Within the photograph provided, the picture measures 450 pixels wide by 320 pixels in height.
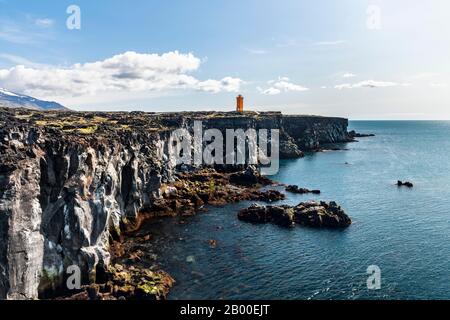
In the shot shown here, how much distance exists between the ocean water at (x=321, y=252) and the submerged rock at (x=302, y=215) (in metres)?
2.70

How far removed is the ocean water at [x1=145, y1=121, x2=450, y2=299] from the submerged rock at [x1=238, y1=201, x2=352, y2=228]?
2.70 metres

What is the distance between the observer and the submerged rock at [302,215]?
264 ft

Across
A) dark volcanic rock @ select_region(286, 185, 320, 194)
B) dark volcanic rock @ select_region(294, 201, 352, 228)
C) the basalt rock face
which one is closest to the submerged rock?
dark volcanic rock @ select_region(294, 201, 352, 228)

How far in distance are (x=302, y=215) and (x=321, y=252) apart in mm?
18384

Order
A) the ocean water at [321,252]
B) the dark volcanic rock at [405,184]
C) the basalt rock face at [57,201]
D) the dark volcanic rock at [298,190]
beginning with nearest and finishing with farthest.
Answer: the basalt rock face at [57,201] → the ocean water at [321,252] → the dark volcanic rock at [298,190] → the dark volcanic rock at [405,184]

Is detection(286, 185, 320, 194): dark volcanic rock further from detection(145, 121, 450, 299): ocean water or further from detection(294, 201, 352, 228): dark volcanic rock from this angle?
detection(294, 201, 352, 228): dark volcanic rock

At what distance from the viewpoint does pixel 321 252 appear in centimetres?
6581

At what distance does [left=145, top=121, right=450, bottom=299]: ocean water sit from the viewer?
5234 centimetres

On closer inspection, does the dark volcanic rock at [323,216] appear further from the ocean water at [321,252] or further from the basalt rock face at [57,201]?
the basalt rock face at [57,201]

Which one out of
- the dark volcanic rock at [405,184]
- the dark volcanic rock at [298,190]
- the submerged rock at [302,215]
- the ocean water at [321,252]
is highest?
the dark volcanic rock at [405,184]

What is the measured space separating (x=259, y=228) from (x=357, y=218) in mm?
22917

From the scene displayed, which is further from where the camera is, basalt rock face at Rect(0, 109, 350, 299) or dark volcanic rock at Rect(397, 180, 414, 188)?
dark volcanic rock at Rect(397, 180, 414, 188)

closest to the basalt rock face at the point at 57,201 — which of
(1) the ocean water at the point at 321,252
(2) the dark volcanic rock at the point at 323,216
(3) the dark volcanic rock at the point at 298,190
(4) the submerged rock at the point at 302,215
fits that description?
(1) the ocean water at the point at 321,252

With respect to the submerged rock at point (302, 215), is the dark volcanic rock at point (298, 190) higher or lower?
higher
